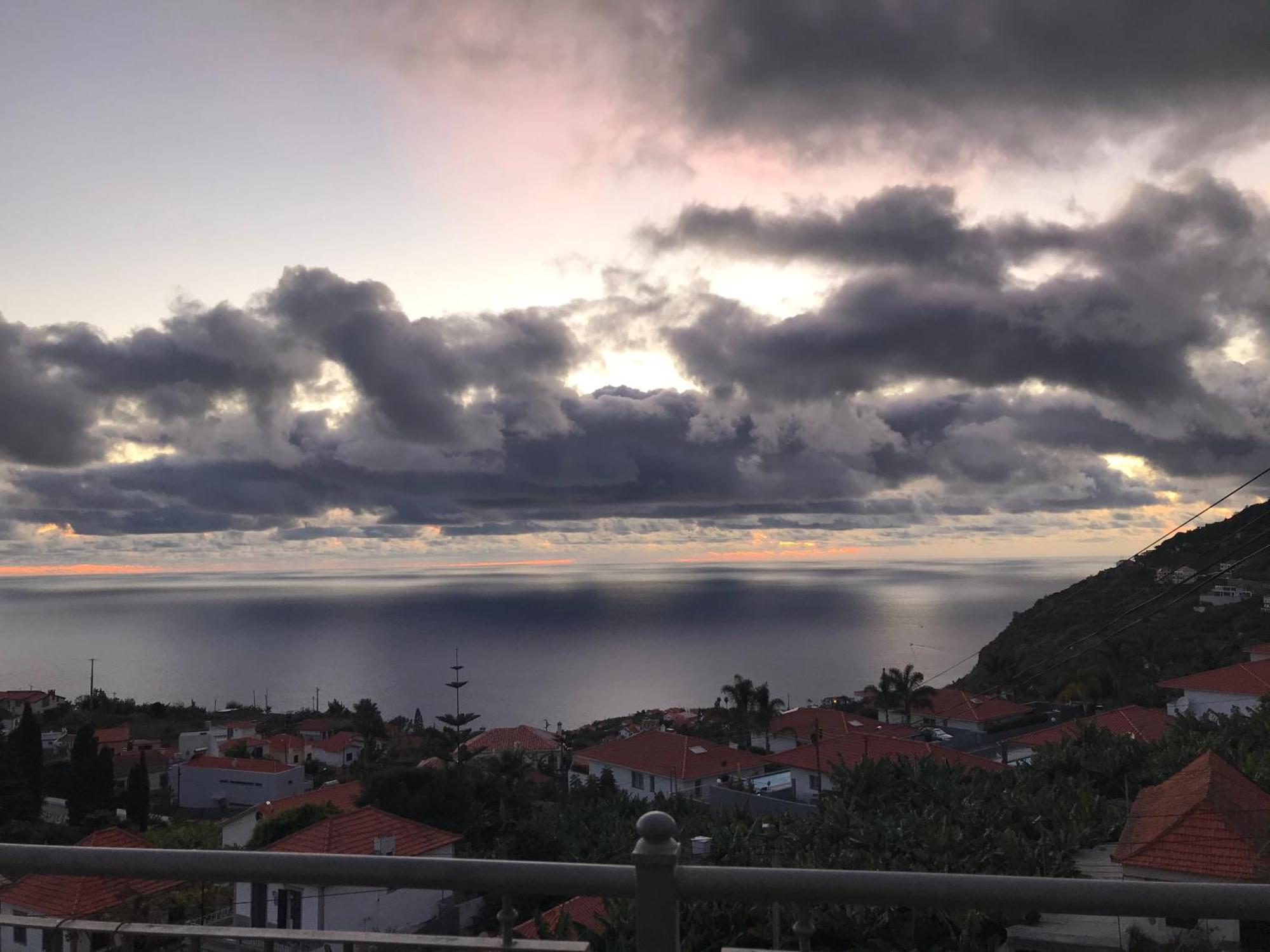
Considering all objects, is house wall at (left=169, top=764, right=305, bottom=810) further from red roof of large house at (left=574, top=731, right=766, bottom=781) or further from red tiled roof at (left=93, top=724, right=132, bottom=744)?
red roof of large house at (left=574, top=731, right=766, bottom=781)

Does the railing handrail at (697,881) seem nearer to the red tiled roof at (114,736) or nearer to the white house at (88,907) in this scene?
the white house at (88,907)

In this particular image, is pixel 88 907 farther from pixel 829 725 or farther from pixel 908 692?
pixel 908 692

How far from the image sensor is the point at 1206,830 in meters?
10.2

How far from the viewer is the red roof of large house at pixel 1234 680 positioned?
37103mm

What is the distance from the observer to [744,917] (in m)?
7.13

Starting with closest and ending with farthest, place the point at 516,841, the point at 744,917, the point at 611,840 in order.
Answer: the point at 744,917 < the point at 611,840 < the point at 516,841

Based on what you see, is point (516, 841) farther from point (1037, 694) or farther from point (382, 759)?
point (1037, 694)

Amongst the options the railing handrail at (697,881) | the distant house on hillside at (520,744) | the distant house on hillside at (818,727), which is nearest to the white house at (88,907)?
the railing handrail at (697,881)

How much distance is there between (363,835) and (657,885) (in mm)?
20701

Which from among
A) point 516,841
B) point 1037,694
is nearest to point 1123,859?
point 516,841

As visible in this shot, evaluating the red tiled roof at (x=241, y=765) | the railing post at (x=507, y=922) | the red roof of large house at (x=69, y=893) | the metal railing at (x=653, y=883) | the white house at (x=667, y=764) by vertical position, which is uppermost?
the metal railing at (x=653, y=883)

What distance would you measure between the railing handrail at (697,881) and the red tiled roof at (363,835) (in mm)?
18174

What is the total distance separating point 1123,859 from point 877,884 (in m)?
9.54

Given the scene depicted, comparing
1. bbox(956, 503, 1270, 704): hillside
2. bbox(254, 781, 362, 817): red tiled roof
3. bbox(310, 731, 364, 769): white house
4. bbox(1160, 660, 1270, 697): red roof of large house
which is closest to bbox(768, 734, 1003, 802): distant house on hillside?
bbox(956, 503, 1270, 704): hillside
